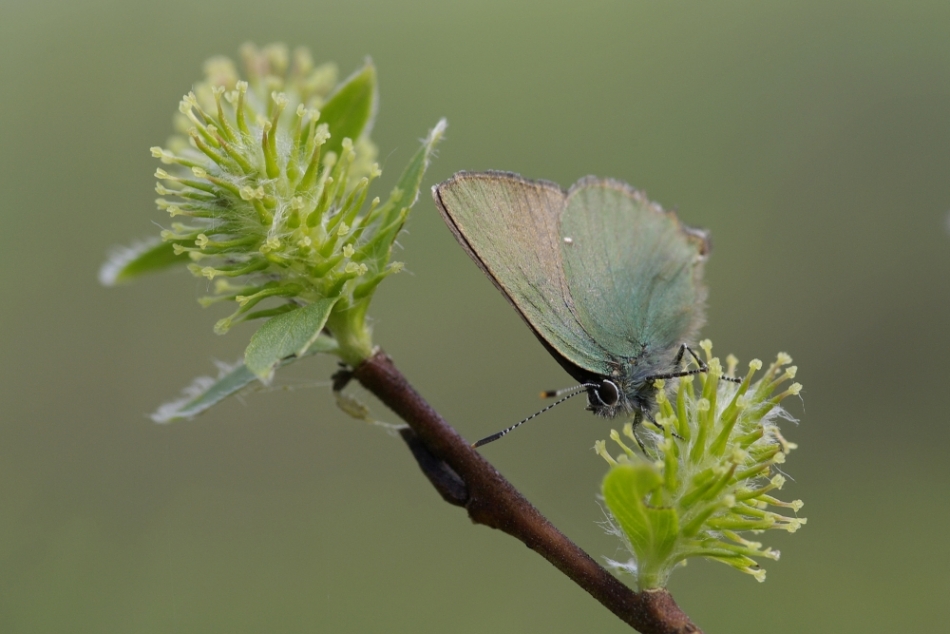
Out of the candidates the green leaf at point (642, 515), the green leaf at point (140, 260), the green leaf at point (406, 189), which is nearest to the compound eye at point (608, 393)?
the green leaf at point (642, 515)

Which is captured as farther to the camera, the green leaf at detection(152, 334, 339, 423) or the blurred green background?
the blurred green background

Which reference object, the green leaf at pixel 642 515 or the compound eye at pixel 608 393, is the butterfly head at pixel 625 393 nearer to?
the compound eye at pixel 608 393

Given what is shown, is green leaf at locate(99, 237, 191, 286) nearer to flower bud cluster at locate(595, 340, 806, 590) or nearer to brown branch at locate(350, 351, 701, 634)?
brown branch at locate(350, 351, 701, 634)

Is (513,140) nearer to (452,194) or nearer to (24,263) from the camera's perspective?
(24,263)

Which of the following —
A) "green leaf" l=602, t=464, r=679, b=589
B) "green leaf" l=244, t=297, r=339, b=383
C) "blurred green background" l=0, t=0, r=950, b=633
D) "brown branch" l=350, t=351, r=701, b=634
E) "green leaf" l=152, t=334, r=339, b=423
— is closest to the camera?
"green leaf" l=602, t=464, r=679, b=589

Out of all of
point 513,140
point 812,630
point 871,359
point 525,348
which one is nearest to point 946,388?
point 871,359

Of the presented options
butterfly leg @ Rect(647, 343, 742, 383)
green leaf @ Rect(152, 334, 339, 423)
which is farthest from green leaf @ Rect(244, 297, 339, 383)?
butterfly leg @ Rect(647, 343, 742, 383)

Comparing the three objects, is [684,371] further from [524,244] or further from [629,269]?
[524,244]
